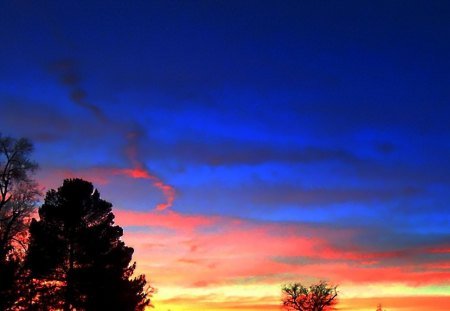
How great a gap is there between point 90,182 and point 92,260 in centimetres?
624

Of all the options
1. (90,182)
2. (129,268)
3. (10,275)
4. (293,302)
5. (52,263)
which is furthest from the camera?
(293,302)

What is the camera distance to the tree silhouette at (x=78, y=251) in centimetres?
3841

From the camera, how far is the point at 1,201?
128 feet

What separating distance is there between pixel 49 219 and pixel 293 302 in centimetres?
6050

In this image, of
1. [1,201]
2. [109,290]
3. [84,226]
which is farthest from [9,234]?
[109,290]

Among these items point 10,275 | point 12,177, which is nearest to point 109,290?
point 12,177

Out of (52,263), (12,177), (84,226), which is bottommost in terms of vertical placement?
(52,263)

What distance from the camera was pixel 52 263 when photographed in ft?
126

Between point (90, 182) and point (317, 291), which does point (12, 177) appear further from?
point (317, 291)

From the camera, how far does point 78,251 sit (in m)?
39.6

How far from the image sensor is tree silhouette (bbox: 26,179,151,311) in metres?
38.4

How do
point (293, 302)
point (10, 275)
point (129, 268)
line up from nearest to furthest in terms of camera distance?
point (10, 275) < point (129, 268) < point (293, 302)

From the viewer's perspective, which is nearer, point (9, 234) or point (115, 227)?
point (9, 234)

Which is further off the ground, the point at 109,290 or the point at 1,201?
the point at 1,201
